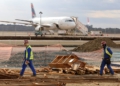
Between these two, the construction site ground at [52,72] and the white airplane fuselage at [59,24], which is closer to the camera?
the construction site ground at [52,72]

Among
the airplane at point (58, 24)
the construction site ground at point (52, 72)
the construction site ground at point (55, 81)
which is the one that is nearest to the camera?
the construction site ground at point (55, 81)

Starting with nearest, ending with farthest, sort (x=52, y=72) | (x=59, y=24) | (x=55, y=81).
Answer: (x=55, y=81)
(x=52, y=72)
(x=59, y=24)

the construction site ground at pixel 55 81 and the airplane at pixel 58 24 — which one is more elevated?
the airplane at pixel 58 24

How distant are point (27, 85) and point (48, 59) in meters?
10.4

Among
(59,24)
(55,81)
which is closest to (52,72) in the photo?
(55,81)

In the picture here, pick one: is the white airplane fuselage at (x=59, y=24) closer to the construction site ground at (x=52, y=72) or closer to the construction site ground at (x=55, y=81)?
the construction site ground at (x=52, y=72)

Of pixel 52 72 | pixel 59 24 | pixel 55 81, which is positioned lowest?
pixel 52 72

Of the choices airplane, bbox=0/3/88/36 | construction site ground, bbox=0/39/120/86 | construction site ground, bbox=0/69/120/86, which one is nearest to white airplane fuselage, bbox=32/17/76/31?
airplane, bbox=0/3/88/36

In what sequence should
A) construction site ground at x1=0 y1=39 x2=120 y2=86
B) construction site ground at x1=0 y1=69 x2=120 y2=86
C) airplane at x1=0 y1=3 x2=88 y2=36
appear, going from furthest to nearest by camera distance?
airplane at x1=0 y1=3 x2=88 y2=36
construction site ground at x1=0 y1=39 x2=120 y2=86
construction site ground at x1=0 y1=69 x2=120 y2=86

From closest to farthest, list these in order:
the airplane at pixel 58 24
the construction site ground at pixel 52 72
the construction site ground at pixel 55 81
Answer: the construction site ground at pixel 55 81, the construction site ground at pixel 52 72, the airplane at pixel 58 24

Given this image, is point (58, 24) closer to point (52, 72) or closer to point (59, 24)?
point (59, 24)

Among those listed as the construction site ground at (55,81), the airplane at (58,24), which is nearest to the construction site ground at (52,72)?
the construction site ground at (55,81)

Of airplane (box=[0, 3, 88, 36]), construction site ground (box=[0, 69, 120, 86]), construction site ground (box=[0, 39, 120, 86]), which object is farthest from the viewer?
airplane (box=[0, 3, 88, 36])

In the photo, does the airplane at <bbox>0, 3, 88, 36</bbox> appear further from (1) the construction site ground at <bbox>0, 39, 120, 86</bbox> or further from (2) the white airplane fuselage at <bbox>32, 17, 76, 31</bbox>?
(1) the construction site ground at <bbox>0, 39, 120, 86</bbox>
